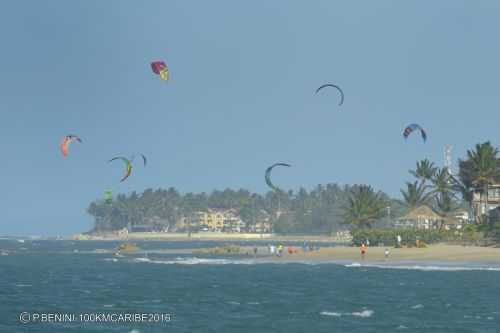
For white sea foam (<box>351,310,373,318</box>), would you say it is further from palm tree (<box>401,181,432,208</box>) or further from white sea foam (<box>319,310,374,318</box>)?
palm tree (<box>401,181,432,208</box>)

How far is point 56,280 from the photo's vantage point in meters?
83.8

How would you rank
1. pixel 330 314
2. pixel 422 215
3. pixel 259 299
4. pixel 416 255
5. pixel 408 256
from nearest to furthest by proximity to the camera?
pixel 330 314 → pixel 259 299 → pixel 408 256 → pixel 416 255 → pixel 422 215

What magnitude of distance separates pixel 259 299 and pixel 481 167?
5718cm

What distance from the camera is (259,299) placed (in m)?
63.6

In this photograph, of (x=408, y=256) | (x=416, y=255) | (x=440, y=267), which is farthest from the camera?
(x=416, y=255)

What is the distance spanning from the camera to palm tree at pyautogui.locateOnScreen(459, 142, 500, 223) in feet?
375

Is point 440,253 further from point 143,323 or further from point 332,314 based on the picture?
point 143,323

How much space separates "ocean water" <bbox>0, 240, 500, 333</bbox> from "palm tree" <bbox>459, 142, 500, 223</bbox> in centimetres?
2354

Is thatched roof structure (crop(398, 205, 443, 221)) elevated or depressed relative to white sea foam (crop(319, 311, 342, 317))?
elevated

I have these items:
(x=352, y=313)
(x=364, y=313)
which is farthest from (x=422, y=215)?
(x=364, y=313)

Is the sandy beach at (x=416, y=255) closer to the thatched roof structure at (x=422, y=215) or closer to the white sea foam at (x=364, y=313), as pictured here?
the thatched roof structure at (x=422, y=215)

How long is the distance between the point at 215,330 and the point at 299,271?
4265cm

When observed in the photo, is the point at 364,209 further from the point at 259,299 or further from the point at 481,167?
the point at 259,299

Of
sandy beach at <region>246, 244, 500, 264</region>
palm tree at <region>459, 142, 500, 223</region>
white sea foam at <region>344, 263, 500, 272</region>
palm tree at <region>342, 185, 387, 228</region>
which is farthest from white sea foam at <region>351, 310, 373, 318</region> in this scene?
palm tree at <region>342, 185, 387, 228</region>
